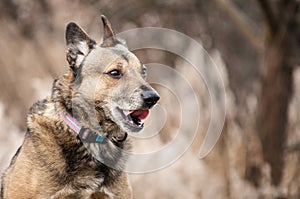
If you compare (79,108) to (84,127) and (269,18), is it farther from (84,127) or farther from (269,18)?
(269,18)

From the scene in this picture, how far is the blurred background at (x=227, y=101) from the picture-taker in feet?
29.3

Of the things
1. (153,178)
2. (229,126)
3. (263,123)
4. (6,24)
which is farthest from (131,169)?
(6,24)

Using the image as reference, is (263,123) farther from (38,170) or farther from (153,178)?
(38,170)

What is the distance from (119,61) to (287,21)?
4.19m

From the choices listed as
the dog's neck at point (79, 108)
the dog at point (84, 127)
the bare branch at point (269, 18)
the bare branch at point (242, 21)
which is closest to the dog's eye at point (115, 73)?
the dog at point (84, 127)

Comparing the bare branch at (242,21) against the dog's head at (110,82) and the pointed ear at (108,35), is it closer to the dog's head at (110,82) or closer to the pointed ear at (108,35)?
the pointed ear at (108,35)

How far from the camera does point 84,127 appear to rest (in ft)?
19.9

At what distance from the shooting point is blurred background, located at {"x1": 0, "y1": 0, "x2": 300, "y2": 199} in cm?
895

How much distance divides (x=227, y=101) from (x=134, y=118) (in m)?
4.03

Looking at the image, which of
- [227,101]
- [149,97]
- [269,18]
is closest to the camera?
[149,97]

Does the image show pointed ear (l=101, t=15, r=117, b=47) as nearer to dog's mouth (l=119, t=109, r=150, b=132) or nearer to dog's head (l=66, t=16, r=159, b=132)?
dog's head (l=66, t=16, r=159, b=132)

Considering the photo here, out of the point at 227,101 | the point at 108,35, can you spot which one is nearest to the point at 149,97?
the point at 108,35

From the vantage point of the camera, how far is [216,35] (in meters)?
15.3

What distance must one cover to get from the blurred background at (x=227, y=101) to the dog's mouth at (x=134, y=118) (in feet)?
8.52
